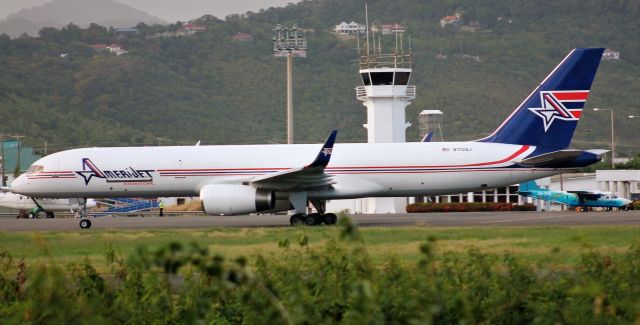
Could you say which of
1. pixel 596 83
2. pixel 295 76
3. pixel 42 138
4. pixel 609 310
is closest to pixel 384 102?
pixel 609 310

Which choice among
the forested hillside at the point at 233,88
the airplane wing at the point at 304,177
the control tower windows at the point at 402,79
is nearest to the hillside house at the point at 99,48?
the forested hillside at the point at 233,88

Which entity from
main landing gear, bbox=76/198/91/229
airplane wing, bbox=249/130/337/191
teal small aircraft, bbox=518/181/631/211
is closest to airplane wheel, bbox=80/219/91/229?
main landing gear, bbox=76/198/91/229

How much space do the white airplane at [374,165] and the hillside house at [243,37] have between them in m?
153

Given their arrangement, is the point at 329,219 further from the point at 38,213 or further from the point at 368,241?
the point at 38,213

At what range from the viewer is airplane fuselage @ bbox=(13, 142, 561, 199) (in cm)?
3531

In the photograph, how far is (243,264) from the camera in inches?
362

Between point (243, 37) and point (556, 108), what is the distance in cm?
15638

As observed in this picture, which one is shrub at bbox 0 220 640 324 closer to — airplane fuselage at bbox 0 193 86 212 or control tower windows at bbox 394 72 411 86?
control tower windows at bbox 394 72 411 86

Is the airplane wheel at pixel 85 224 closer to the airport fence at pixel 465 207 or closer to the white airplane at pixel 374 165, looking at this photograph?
the white airplane at pixel 374 165

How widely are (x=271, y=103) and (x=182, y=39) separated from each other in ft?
115

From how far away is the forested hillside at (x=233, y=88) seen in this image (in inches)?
5679

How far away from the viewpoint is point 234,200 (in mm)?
33875

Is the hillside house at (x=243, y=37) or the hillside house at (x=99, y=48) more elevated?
the hillside house at (x=243, y=37)

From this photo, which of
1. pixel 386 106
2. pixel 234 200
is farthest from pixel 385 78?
pixel 234 200
